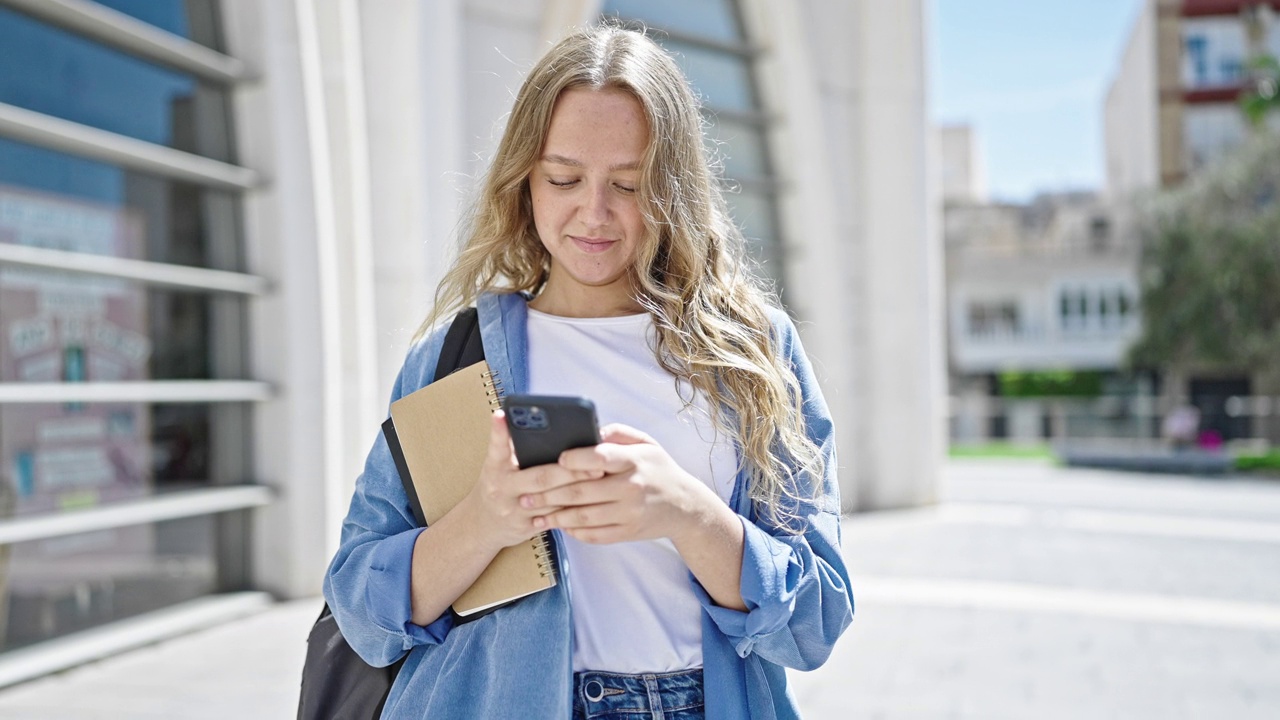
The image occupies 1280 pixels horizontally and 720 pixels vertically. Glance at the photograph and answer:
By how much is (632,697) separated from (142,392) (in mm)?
5810

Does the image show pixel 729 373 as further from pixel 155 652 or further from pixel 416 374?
pixel 155 652

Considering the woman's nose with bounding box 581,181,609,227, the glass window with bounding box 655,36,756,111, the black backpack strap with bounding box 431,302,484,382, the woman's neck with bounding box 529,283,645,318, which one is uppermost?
the glass window with bounding box 655,36,756,111

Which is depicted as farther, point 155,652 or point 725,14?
point 725,14

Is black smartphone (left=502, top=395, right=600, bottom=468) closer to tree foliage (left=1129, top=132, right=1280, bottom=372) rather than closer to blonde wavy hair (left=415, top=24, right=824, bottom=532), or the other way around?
blonde wavy hair (left=415, top=24, right=824, bottom=532)

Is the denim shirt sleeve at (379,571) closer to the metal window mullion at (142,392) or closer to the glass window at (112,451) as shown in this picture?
the metal window mullion at (142,392)

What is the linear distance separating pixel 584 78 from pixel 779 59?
11508 millimetres

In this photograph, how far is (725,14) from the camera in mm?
12789

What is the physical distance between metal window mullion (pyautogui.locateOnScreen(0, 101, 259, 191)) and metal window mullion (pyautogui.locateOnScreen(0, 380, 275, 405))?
1.30 meters

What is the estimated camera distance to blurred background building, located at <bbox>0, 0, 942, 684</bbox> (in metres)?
6.00

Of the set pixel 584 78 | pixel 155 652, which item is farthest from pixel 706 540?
pixel 155 652

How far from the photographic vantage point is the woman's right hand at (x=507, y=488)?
137cm

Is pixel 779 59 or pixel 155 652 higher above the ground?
pixel 779 59

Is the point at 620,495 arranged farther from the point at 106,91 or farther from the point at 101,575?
the point at 106,91

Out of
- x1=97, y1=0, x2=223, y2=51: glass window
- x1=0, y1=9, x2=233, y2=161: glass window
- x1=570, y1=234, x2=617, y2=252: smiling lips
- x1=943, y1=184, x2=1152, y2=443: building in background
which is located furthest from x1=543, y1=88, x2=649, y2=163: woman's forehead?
x1=943, y1=184, x2=1152, y2=443: building in background
